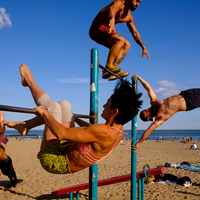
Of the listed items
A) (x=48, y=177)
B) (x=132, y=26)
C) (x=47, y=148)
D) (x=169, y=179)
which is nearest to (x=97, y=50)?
(x=47, y=148)

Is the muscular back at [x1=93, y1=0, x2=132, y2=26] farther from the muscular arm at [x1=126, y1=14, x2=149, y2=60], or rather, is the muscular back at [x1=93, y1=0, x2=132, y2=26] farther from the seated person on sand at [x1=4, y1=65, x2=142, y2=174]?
the seated person on sand at [x1=4, y1=65, x2=142, y2=174]

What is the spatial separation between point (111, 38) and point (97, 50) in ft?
3.73

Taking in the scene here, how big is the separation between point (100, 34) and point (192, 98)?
7.62 feet

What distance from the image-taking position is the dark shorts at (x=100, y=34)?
11.5 ft

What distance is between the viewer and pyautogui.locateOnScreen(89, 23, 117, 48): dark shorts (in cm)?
350

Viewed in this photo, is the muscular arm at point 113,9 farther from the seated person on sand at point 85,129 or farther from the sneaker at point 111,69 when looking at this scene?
the seated person on sand at point 85,129

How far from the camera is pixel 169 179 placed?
23.6ft

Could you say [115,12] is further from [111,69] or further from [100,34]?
[111,69]

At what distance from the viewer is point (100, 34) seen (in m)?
3.56

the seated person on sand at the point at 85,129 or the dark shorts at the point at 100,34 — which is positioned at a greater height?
the dark shorts at the point at 100,34

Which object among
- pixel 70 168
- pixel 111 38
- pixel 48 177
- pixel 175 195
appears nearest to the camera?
pixel 70 168

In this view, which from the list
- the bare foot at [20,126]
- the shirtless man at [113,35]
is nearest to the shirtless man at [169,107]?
the shirtless man at [113,35]

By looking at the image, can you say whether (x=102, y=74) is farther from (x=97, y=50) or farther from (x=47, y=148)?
(x=47, y=148)

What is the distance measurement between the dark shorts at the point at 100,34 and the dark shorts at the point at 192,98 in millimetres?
1989
